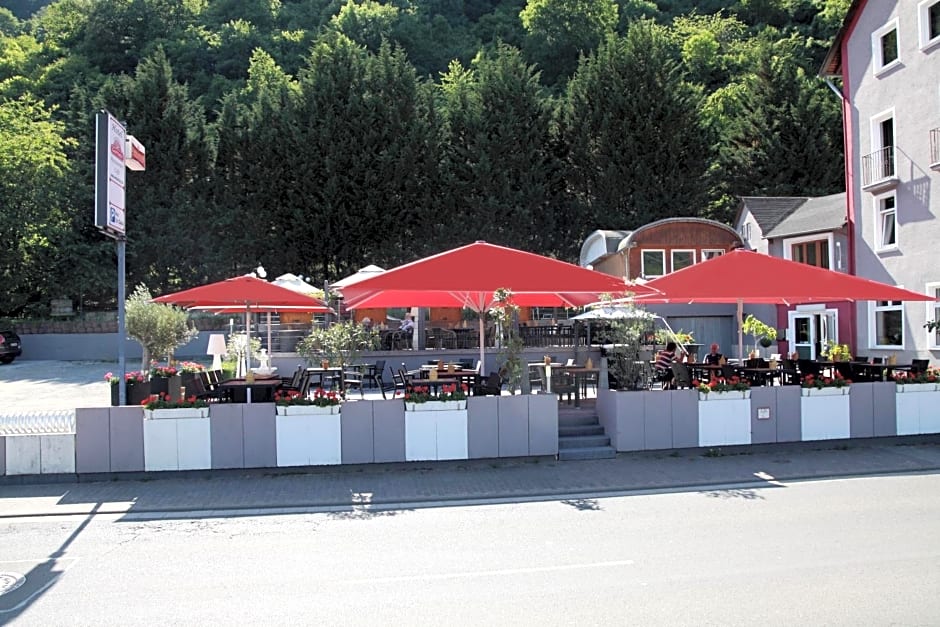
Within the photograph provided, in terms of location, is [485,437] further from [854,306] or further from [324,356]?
[854,306]

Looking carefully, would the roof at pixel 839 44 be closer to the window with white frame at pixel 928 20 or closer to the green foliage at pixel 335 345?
the window with white frame at pixel 928 20

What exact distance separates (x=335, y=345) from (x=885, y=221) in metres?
17.0

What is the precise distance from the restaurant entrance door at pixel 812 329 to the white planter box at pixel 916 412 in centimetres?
1474

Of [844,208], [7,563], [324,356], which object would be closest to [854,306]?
[844,208]

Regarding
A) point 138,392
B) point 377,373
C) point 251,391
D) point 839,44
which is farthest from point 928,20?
point 138,392

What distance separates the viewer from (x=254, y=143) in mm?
36375

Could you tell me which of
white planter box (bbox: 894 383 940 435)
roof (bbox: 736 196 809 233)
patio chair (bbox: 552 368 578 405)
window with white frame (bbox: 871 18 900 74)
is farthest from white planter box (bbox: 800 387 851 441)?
roof (bbox: 736 196 809 233)

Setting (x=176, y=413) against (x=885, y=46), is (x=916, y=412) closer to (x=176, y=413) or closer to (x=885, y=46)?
(x=176, y=413)

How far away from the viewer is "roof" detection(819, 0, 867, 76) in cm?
2383

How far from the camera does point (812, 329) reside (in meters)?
28.1

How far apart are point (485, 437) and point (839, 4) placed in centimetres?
4294

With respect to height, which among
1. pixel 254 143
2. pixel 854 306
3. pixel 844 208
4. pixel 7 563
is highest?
pixel 254 143

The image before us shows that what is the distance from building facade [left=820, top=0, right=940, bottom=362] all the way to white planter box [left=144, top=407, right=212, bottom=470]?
727 inches

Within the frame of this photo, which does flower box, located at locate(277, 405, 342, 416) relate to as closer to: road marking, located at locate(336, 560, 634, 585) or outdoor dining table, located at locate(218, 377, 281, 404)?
outdoor dining table, located at locate(218, 377, 281, 404)
